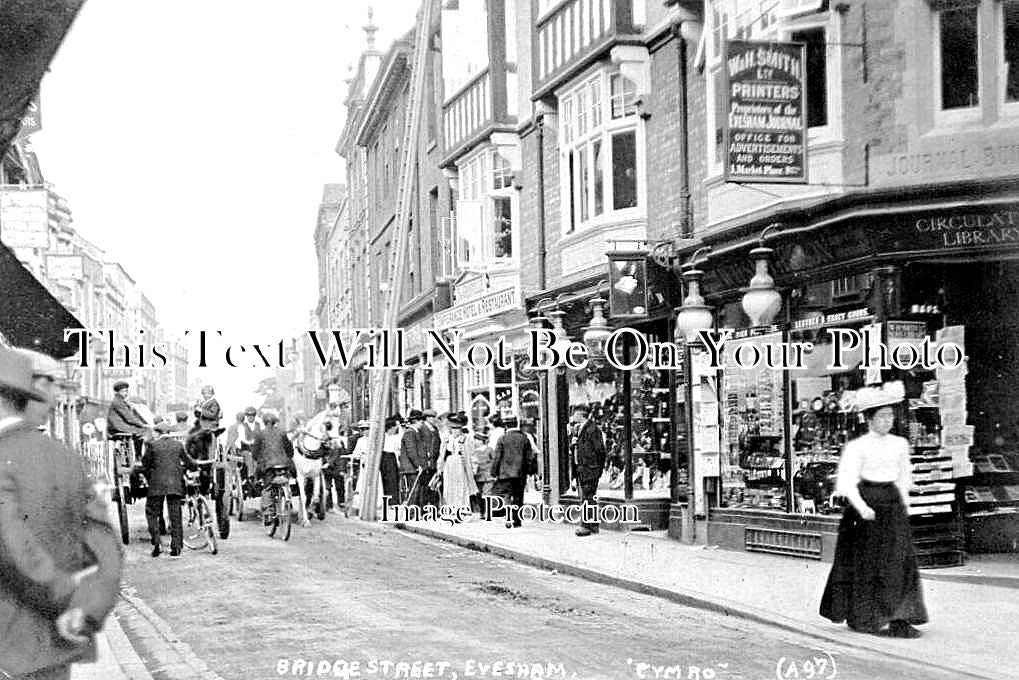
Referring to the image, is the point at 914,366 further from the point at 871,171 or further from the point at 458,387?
the point at 458,387

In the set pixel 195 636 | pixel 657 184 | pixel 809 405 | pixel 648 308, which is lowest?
pixel 195 636

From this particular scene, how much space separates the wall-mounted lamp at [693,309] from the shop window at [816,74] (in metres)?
2.87

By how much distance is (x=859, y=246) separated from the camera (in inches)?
482

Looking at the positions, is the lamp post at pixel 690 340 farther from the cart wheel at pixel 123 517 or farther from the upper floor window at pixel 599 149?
the cart wheel at pixel 123 517

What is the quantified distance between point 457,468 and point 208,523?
597cm

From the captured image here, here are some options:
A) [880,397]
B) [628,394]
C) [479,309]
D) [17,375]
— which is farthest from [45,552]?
[479,309]

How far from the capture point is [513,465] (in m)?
18.3

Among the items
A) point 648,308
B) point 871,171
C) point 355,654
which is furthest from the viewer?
point 648,308

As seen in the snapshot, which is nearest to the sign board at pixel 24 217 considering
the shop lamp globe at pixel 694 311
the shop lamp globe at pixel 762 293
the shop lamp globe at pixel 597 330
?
the shop lamp globe at pixel 762 293

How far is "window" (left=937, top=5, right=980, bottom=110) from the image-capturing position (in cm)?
1137

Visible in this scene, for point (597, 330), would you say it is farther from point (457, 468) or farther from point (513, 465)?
point (457, 468)

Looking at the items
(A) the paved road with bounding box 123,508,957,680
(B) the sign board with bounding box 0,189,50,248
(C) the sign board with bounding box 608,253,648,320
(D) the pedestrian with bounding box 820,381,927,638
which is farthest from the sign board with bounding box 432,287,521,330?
(B) the sign board with bounding box 0,189,50,248

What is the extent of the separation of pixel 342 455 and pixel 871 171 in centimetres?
1462

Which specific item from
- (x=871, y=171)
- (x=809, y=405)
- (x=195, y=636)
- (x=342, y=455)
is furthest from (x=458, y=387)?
(x=195, y=636)
